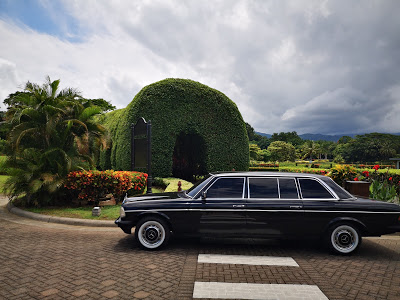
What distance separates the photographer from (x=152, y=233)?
5.62 metres

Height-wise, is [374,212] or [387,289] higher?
[374,212]

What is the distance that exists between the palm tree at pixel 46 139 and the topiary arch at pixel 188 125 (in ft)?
15.2

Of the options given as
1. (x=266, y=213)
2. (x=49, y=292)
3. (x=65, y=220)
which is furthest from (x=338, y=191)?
(x=65, y=220)

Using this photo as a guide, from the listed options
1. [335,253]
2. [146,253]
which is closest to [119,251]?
[146,253]

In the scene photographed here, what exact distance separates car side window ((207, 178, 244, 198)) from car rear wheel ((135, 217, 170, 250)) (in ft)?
3.55

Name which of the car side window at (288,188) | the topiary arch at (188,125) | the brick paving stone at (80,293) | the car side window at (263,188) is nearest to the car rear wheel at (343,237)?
the car side window at (288,188)

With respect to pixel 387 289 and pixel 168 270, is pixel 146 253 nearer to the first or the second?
pixel 168 270

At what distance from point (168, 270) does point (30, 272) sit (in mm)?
2087

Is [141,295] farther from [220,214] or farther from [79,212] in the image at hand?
[79,212]

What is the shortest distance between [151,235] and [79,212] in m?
4.13

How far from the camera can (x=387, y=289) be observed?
12.9 ft

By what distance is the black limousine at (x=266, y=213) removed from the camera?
5.46 metres

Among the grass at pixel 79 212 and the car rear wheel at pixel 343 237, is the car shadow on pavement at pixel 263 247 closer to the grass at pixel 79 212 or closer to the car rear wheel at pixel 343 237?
the car rear wheel at pixel 343 237

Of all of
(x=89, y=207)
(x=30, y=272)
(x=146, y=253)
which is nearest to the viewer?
(x=30, y=272)
